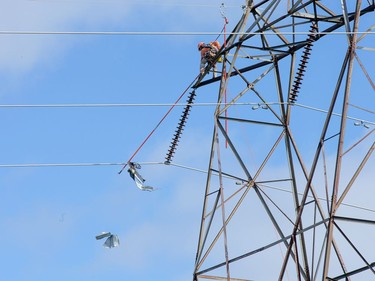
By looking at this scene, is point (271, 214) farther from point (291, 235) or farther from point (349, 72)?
point (349, 72)

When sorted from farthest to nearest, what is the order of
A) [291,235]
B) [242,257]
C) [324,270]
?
[242,257]
[291,235]
[324,270]

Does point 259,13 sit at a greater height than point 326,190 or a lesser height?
greater

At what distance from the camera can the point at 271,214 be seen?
85.1ft

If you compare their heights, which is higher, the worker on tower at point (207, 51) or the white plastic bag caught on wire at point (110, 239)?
the worker on tower at point (207, 51)

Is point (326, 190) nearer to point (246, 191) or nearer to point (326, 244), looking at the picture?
point (326, 244)

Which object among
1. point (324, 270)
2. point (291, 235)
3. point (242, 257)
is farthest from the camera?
point (242, 257)

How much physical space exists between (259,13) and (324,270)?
6426 millimetres

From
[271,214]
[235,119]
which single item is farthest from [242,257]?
[235,119]

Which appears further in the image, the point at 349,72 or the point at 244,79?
the point at 244,79

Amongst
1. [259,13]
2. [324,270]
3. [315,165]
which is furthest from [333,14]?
[324,270]

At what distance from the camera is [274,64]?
26.7m

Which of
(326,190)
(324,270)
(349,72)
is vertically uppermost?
(349,72)

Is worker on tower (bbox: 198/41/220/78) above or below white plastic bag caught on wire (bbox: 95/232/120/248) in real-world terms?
above

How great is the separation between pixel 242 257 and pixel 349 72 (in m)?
4.99
